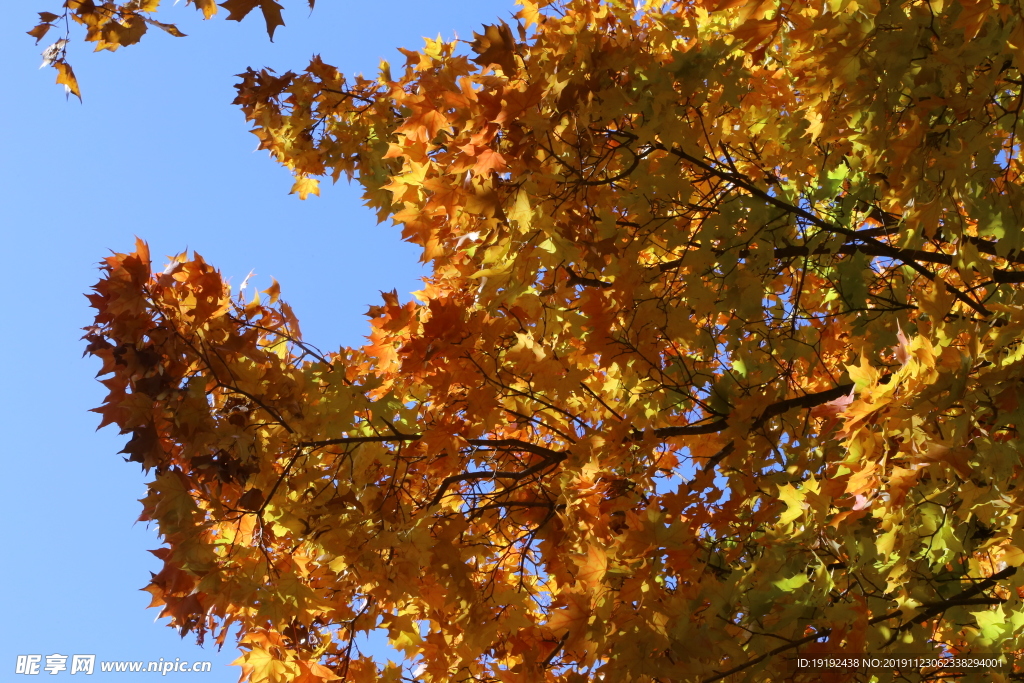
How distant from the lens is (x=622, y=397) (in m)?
3.96

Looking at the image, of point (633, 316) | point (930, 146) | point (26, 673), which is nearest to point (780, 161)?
point (930, 146)

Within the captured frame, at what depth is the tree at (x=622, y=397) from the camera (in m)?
2.50

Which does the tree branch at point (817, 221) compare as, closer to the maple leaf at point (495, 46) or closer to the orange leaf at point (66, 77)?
the maple leaf at point (495, 46)

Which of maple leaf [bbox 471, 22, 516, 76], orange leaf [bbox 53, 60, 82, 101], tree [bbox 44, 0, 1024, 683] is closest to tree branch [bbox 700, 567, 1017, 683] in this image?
tree [bbox 44, 0, 1024, 683]

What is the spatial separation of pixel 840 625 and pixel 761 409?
1040 millimetres

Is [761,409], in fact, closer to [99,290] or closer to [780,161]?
[780,161]

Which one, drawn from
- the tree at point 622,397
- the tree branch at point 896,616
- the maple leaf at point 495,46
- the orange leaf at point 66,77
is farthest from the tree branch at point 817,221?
the orange leaf at point 66,77

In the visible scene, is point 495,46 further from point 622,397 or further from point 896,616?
point 896,616

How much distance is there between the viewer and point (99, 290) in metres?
2.89

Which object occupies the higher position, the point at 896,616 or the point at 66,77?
the point at 66,77

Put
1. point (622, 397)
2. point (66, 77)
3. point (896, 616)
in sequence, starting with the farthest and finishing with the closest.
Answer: point (622, 397)
point (66, 77)
point (896, 616)

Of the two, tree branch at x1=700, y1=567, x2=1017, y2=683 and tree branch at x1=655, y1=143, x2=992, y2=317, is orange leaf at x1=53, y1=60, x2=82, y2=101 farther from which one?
tree branch at x1=700, y1=567, x2=1017, y2=683

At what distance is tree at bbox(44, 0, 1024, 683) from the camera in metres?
2.50

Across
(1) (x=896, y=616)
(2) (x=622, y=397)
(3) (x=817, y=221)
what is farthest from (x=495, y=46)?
(1) (x=896, y=616)
